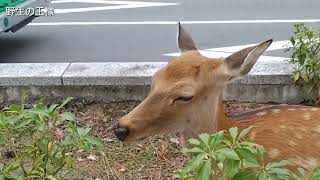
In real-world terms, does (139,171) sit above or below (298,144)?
below

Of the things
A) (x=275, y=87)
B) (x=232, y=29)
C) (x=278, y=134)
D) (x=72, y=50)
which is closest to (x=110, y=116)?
(x=275, y=87)

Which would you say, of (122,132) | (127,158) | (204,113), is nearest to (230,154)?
(122,132)

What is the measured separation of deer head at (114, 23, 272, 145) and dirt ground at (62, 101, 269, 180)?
1.36 metres

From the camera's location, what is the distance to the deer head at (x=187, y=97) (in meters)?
3.11

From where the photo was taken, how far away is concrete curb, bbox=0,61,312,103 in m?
5.28

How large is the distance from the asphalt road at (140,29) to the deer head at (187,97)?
5.54m

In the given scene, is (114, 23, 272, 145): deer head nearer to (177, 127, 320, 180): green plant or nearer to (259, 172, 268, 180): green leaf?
(177, 127, 320, 180): green plant

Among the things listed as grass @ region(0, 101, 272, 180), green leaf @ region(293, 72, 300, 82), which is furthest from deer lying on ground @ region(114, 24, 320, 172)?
green leaf @ region(293, 72, 300, 82)

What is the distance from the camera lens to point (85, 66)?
18.4 feet

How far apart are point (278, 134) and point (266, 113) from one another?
12.0 inches

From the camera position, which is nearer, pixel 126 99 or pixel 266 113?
pixel 266 113

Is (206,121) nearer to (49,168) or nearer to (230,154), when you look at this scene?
(49,168)

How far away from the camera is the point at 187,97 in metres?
3.17

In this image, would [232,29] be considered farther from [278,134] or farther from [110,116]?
[278,134]
